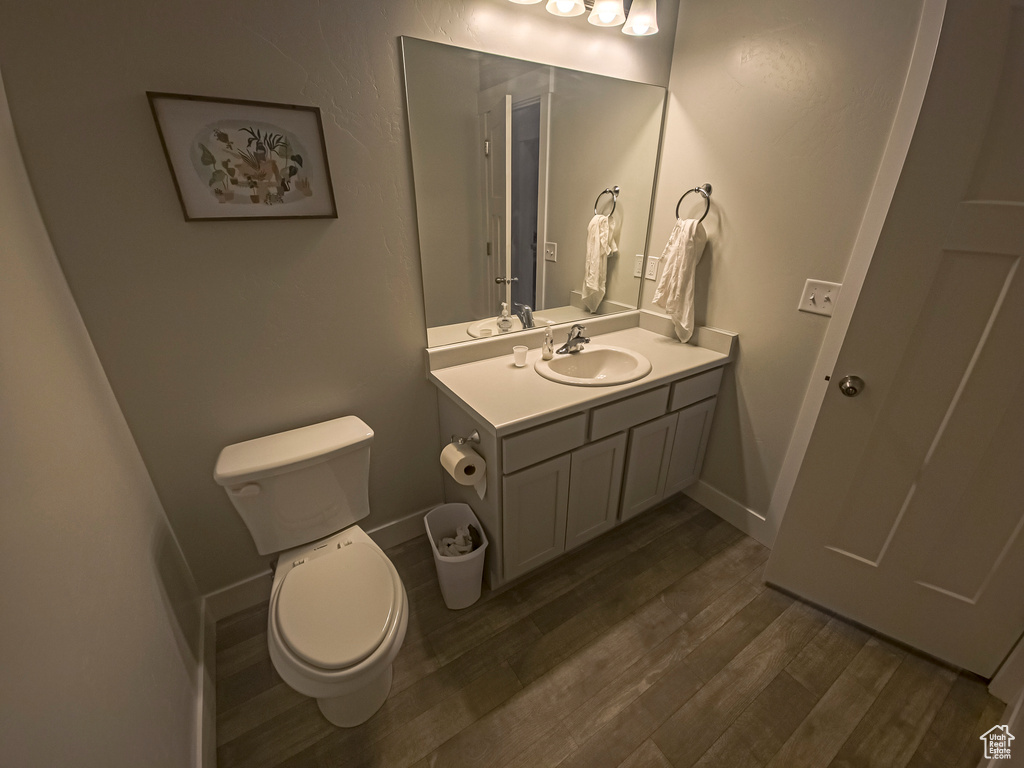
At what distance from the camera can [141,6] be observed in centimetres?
96

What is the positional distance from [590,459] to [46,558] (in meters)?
1.36

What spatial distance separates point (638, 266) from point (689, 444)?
892 millimetres

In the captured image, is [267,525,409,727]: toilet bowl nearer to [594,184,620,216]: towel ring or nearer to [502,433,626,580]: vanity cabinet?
[502,433,626,580]: vanity cabinet

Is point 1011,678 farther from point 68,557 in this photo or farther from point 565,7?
point 565,7

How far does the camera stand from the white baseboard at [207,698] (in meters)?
1.11

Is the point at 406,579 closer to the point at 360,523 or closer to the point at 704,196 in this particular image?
the point at 360,523

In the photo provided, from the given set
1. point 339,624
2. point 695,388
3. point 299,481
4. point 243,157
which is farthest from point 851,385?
point 243,157

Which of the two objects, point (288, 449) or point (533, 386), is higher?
point (533, 386)

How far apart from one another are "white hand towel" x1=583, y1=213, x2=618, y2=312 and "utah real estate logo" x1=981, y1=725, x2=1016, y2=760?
1.84 metres

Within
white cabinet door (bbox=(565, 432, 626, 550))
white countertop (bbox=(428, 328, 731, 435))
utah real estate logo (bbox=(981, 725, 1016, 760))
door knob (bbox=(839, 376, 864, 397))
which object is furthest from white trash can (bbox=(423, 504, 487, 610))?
utah real estate logo (bbox=(981, 725, 1016, 760))

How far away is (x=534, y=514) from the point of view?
148 centimetres

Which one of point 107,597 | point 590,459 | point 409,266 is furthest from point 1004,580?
point 107,597

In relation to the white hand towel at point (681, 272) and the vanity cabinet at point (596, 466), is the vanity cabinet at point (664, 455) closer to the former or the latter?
the vanity cabinet at point (596, 466)

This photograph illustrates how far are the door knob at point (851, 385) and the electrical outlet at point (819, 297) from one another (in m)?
0.33
